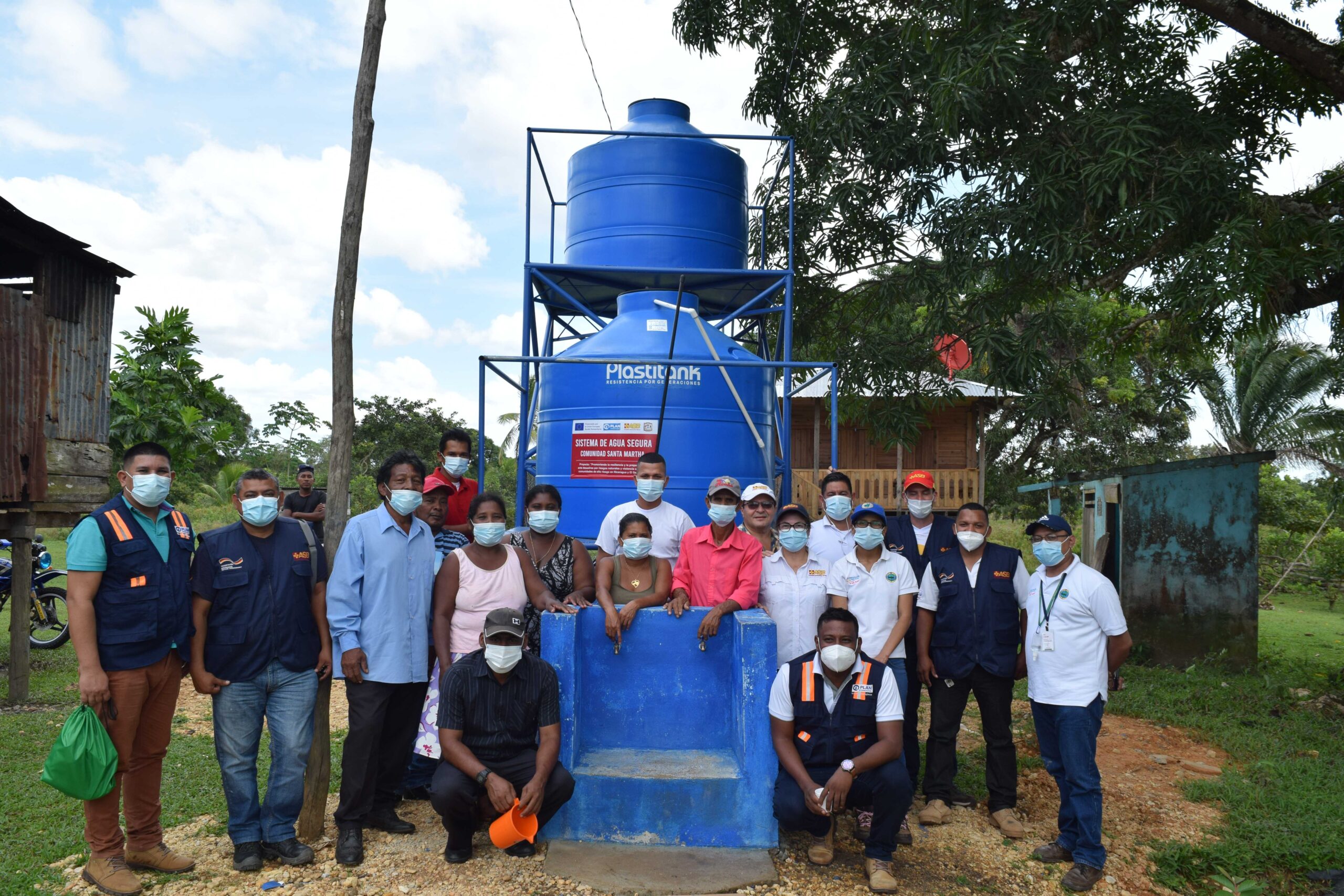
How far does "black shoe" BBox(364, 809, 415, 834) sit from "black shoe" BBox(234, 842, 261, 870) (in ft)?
1.78

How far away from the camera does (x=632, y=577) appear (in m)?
5.14

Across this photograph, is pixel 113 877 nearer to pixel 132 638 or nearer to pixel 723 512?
pixel 132 638

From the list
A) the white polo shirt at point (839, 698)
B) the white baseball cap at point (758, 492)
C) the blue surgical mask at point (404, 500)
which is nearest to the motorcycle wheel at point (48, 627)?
the blue surgical mask at point (404, 500)

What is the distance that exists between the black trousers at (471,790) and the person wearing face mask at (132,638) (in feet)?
4.06

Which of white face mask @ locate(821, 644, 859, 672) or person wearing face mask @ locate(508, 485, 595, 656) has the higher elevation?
person wearing face mask @ locate(508, 485, 595, 656)

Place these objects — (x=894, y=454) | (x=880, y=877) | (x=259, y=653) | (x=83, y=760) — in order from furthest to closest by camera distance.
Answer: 1. (x=894, y=454)
2. (x=259, y=653)
3. (x=880, y=877)
4. (x=83, y=760)

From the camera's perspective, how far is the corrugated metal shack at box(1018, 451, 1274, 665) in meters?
9.41

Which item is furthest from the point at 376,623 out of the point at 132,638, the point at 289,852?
the point at 289,852

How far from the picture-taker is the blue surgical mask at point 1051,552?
486 centimetres

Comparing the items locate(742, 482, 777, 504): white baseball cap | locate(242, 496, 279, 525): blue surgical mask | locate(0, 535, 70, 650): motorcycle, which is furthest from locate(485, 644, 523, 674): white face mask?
locate(0, 535, 70, 650): motorcycle

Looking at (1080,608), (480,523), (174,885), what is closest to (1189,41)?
(1080,608)

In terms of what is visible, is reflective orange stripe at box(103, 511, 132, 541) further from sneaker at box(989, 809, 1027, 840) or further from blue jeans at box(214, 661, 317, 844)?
sneaker at box(989, 809, 1027, 840)

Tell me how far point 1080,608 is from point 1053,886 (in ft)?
4.38

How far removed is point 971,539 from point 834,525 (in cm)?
81
